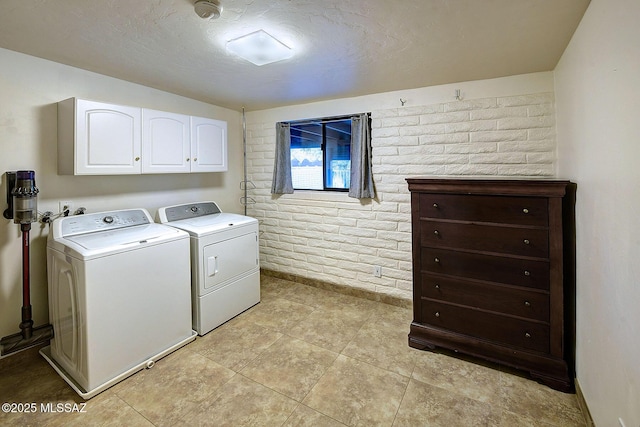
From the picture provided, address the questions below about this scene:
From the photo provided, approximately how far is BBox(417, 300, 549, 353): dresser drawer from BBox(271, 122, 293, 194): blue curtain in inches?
84.0

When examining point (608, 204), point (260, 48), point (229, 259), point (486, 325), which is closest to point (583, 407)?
point (486, 325)

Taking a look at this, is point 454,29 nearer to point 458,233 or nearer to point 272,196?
point 458,233

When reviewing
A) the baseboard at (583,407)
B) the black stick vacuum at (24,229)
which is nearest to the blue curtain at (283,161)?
the black stick vacuum at (24,229)

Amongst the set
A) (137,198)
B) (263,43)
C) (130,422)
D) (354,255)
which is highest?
(263,43)

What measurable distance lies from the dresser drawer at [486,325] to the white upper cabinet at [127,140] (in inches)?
99.6

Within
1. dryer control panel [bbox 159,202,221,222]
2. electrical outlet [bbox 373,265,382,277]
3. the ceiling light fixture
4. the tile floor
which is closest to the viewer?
the tile floor

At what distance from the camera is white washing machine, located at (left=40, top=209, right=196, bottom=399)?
1826 millimetres

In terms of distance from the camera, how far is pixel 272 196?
386 cm

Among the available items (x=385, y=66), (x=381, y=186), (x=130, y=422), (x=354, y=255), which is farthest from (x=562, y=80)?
(x=130, y=422)

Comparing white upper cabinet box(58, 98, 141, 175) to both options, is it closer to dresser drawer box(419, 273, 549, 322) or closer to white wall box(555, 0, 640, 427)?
dresser drawer box(419, 273, 549, 322)

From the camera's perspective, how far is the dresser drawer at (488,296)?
75.2 inches

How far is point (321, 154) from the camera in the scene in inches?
139

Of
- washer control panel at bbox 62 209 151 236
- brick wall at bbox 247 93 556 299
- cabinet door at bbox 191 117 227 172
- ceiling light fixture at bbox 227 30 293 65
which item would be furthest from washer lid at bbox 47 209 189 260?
brick wall at bbox 247 93 556 299

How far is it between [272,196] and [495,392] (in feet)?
9.68
